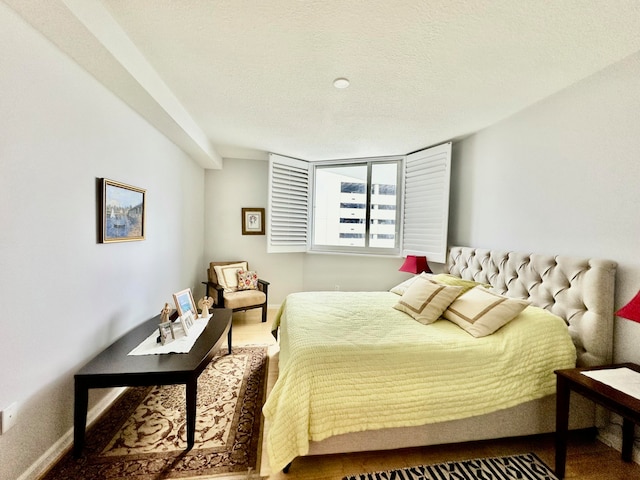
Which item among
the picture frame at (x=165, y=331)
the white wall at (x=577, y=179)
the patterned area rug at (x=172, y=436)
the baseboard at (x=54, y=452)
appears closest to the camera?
the baseboard at (x=54, y=452)

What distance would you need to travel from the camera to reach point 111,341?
6.59ft

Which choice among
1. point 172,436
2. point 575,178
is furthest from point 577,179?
point 172,436

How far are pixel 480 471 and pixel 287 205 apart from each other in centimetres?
362

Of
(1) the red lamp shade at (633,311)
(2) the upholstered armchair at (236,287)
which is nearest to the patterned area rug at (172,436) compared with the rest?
(2) the upholstered armchair at (236,287)

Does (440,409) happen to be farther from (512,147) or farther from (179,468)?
(512,147)

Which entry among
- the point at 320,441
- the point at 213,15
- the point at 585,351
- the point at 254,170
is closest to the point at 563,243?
the point at 585,351

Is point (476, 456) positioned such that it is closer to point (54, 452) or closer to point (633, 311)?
point (633, 311)

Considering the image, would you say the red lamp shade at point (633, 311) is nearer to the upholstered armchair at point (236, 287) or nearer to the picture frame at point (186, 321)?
the picture frame at point (186, 321)

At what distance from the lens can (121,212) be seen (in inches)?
82.0

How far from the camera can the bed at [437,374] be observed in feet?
4.75

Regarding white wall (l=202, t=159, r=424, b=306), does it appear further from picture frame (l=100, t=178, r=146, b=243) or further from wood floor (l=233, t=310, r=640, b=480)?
wood floor (l=233, t=310, r=640, b=480)

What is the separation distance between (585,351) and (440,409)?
1097 mm

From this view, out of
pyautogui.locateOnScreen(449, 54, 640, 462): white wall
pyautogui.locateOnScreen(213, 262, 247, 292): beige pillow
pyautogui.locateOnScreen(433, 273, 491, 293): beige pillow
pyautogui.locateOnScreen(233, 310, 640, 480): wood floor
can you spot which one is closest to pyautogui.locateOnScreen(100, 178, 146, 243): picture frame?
pyautogui.locateOnScreen(213, 262, 247, 292): beige pillow

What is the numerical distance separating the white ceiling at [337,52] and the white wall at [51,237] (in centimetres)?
20
